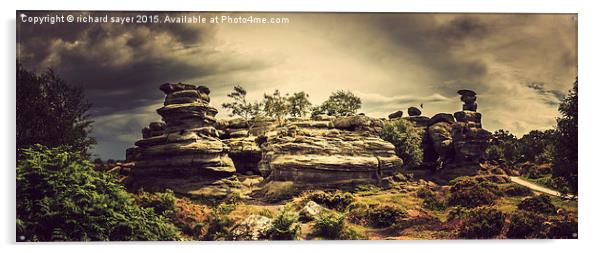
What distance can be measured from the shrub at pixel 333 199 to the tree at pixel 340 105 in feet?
8.63

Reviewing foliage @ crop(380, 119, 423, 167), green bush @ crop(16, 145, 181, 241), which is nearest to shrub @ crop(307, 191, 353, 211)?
foliage @ crop(380, 119, 423, 167)

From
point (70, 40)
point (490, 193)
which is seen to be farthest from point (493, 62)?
point (70, 40)

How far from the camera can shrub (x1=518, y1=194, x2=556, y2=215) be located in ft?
48.7

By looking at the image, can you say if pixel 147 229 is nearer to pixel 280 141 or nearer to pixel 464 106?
pixel 280 141

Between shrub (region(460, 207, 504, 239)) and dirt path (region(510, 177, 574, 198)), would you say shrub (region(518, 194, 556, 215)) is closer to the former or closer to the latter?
dirt path (region(510, 177, 574, 198))

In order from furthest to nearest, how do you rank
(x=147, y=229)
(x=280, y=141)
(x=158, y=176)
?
(x=280, y=141), (x=158, y=176), (x=147, y=229)

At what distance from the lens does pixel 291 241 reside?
14.2m

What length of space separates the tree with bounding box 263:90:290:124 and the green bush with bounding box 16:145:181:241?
5.16 meters

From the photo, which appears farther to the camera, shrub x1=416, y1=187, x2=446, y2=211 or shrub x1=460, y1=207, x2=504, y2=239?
shrub x1=416, y1=187, x2=446, y2=211

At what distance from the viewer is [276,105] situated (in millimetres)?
16469

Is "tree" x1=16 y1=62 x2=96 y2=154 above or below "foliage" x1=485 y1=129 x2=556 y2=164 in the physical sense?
above

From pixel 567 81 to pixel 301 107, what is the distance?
7929 mm

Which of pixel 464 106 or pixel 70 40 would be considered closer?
pixel 70 40

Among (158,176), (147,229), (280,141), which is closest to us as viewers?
(147,229)
